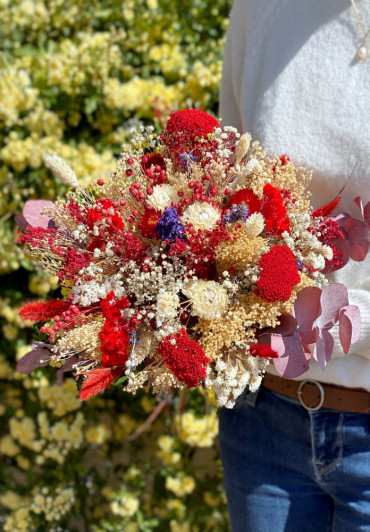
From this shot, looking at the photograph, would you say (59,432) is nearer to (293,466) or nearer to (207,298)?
(293,466)

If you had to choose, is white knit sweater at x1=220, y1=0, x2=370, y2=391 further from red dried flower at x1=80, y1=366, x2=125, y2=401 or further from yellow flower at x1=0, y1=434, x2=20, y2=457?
yellow flower at x1=0, y1=434, x2=20, y2=457

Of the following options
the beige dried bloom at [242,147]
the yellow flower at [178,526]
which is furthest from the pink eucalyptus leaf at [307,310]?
the yellow flower at [178,526]

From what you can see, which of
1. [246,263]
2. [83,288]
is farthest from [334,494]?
[83,288]

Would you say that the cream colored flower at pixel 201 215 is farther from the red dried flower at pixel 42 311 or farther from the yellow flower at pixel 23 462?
the yellow flower at pixel 23 462

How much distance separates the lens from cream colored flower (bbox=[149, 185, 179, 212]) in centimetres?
85

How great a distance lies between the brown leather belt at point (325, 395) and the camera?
103cm

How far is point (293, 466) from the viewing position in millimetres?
1127

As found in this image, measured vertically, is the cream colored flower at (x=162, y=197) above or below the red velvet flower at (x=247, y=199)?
below

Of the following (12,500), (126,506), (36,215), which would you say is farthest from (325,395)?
(12,500)

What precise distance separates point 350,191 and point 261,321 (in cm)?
30

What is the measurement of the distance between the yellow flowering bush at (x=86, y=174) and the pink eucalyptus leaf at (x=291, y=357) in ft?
3.83

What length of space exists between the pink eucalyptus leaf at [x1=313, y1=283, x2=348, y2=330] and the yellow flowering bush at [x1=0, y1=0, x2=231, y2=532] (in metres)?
1.17

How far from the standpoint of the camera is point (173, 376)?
85 cm

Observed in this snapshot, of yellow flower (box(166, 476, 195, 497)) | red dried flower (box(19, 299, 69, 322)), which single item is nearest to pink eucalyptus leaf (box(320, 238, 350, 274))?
red dried flower (box(19, 299, 69, 322))
